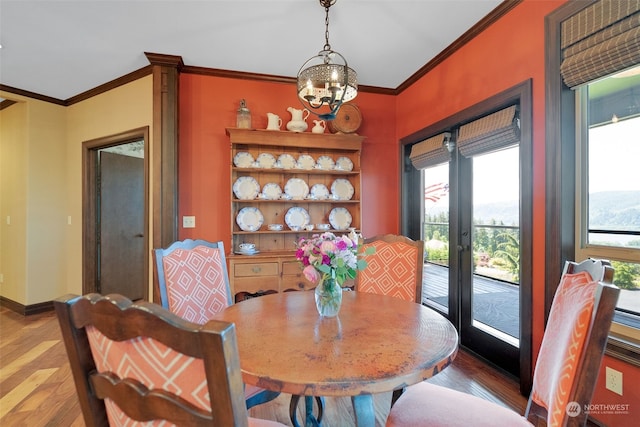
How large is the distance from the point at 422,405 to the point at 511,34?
7.79ft

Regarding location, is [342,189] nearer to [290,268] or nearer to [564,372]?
[290,268]

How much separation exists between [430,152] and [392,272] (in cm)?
152

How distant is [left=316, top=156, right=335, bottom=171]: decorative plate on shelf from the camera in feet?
10.8

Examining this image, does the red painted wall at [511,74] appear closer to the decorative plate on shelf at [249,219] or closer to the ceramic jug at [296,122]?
the ceramic jug at [296,122]

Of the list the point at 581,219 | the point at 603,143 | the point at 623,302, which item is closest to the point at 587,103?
the point at 603,143

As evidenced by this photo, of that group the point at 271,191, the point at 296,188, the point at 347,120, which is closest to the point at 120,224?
the point at 271,191

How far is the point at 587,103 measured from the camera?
1737mm

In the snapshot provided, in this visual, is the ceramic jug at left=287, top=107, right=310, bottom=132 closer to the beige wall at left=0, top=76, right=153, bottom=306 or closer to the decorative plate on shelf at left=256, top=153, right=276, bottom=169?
the decorative plate on shelf at left=256, top=153, right=276, bottom=169

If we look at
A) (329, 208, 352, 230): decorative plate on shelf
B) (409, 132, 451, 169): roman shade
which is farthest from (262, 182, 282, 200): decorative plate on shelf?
(409, 132, 451, 169): roman shade

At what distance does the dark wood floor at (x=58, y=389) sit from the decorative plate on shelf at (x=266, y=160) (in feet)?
6.82

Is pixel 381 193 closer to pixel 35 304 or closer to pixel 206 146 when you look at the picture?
pixel 206 146

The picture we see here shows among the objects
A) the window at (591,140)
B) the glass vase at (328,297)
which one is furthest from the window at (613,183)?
the glass vase at (328,297)

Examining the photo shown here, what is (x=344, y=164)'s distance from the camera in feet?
10.9

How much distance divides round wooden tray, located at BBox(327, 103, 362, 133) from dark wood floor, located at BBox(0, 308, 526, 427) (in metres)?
2.45
